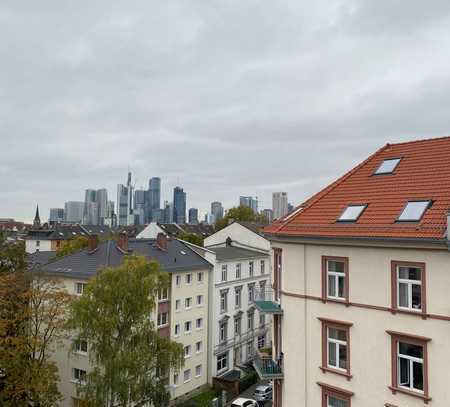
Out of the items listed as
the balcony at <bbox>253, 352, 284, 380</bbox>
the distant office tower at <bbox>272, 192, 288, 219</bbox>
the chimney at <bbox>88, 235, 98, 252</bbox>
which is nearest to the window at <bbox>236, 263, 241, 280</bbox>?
the chimney at <bbox>88, 235, 98, 252</bbox>

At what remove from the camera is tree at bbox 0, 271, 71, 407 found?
22.2 m

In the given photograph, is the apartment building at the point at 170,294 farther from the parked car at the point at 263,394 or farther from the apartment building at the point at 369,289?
the apartment building at the point at 369,289

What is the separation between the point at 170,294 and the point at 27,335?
427 inches

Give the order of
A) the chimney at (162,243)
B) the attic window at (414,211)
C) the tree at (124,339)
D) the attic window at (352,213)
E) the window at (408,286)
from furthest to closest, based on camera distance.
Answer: the chimney at (162,243) < the tree at (124,339) < the attic window at (352,213) < the attic window at (414,211) < the window at (408,286)

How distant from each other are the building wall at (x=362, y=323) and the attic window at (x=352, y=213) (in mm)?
1121

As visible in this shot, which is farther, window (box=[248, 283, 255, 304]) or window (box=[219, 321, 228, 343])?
window (box=[248, 283, 255, 304])

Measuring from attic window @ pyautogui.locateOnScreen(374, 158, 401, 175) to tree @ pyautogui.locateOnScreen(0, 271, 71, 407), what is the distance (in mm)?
17897

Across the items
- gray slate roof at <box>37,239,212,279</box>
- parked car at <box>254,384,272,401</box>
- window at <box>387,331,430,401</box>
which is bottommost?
parked car at <box>254,384,272,401</box>

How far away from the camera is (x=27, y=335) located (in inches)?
935

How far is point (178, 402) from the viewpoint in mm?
31922

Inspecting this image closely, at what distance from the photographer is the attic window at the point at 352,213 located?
49.2 ft

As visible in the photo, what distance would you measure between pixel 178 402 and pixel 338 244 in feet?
76.5

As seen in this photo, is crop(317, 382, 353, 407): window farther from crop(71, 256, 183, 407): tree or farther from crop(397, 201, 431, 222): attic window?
crop(71, 256, 183, 407): tree

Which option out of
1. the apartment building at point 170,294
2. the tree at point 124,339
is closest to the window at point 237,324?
the apartment building at point 170,294
